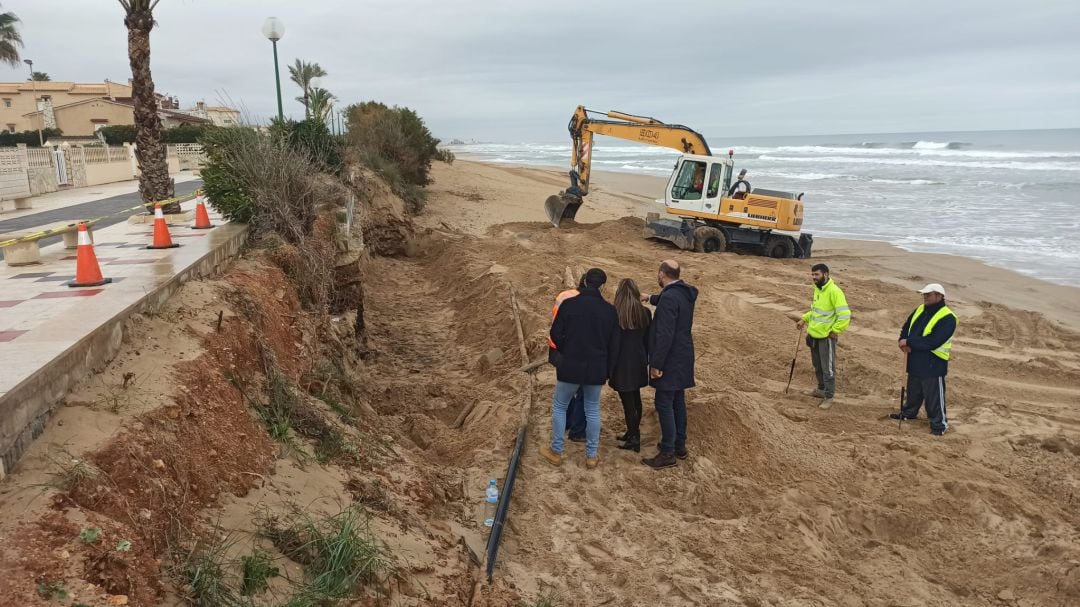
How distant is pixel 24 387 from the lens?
3.47 metres

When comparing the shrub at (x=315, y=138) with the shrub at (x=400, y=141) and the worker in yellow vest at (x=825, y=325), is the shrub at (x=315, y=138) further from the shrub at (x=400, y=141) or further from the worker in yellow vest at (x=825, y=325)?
the worker in yellow vest at (x=825, y=325)

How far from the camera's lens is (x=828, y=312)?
7.83 meters

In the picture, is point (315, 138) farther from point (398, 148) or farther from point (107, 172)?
point (107, 172)

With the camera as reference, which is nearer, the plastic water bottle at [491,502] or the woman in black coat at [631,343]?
the plastic water bottle at [491,502]

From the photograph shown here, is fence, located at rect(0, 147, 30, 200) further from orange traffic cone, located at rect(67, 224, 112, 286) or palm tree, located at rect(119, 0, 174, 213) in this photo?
orange traffic cone, located at rect(67, 224, 112, 286)

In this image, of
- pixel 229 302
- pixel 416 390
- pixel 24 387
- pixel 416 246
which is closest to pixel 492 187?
pixel 416 246

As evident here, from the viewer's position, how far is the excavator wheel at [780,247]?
1792 cm

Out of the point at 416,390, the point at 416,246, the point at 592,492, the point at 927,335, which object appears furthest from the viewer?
the point at 416,246

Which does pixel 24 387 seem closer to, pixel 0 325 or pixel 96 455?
pixel 96 455

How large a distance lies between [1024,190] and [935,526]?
121ft

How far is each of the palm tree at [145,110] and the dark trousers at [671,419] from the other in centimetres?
932

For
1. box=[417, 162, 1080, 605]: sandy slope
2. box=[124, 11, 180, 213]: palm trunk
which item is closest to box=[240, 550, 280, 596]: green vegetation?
box=[417, 162, 1080, 605]: sandy slope

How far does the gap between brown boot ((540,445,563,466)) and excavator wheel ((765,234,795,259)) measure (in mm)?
13309

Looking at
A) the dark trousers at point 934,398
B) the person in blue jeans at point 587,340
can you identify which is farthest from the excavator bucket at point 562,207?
the person in blue jeans at point 587,340
